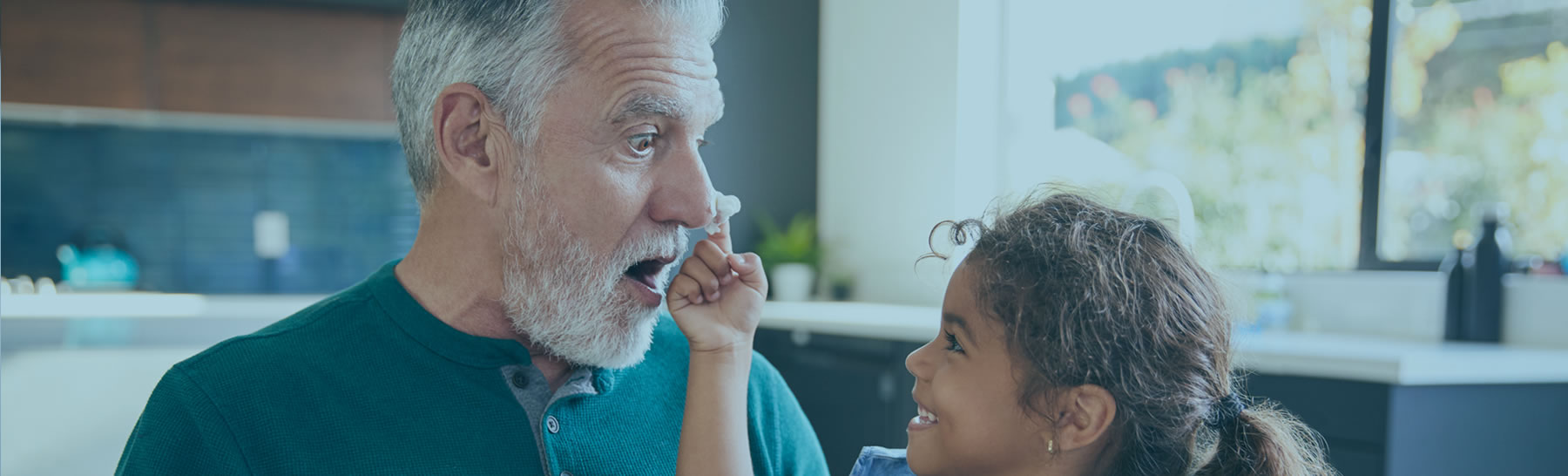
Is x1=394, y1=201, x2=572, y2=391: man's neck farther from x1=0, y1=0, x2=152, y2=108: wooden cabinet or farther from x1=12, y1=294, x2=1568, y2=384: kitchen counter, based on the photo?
x1=0, y1=0, x2=152, y2=108: wooden cabinet

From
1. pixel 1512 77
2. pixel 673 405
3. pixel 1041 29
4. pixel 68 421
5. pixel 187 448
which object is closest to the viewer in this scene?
pixel 187 448

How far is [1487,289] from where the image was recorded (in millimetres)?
2520

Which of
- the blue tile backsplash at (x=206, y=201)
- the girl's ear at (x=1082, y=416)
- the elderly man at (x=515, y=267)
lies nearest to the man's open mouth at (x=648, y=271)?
the elderly man at (x=515, y=267)

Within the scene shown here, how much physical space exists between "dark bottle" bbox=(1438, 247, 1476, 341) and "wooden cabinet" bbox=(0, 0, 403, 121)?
375cm

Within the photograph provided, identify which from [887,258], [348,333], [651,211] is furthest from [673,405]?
[887,258]

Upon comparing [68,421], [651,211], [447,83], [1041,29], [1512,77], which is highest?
[1041,29]

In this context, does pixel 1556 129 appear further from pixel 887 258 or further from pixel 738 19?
pixel 738 19

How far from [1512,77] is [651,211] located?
8.61 ft

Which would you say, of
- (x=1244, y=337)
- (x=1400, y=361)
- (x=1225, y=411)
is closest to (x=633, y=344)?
(x=1225, y=411)

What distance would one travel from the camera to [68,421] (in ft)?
8.34

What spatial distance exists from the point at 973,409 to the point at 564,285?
50 centimetres

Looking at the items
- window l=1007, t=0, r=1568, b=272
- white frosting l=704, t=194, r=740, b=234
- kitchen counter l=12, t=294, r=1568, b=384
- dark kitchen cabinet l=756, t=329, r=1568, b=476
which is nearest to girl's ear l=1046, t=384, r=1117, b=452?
kitchen counter l=12, t=294, r=1568, b=384

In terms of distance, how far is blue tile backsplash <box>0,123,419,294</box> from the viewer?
14.0 ft

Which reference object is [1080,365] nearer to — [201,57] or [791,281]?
[791,281]
